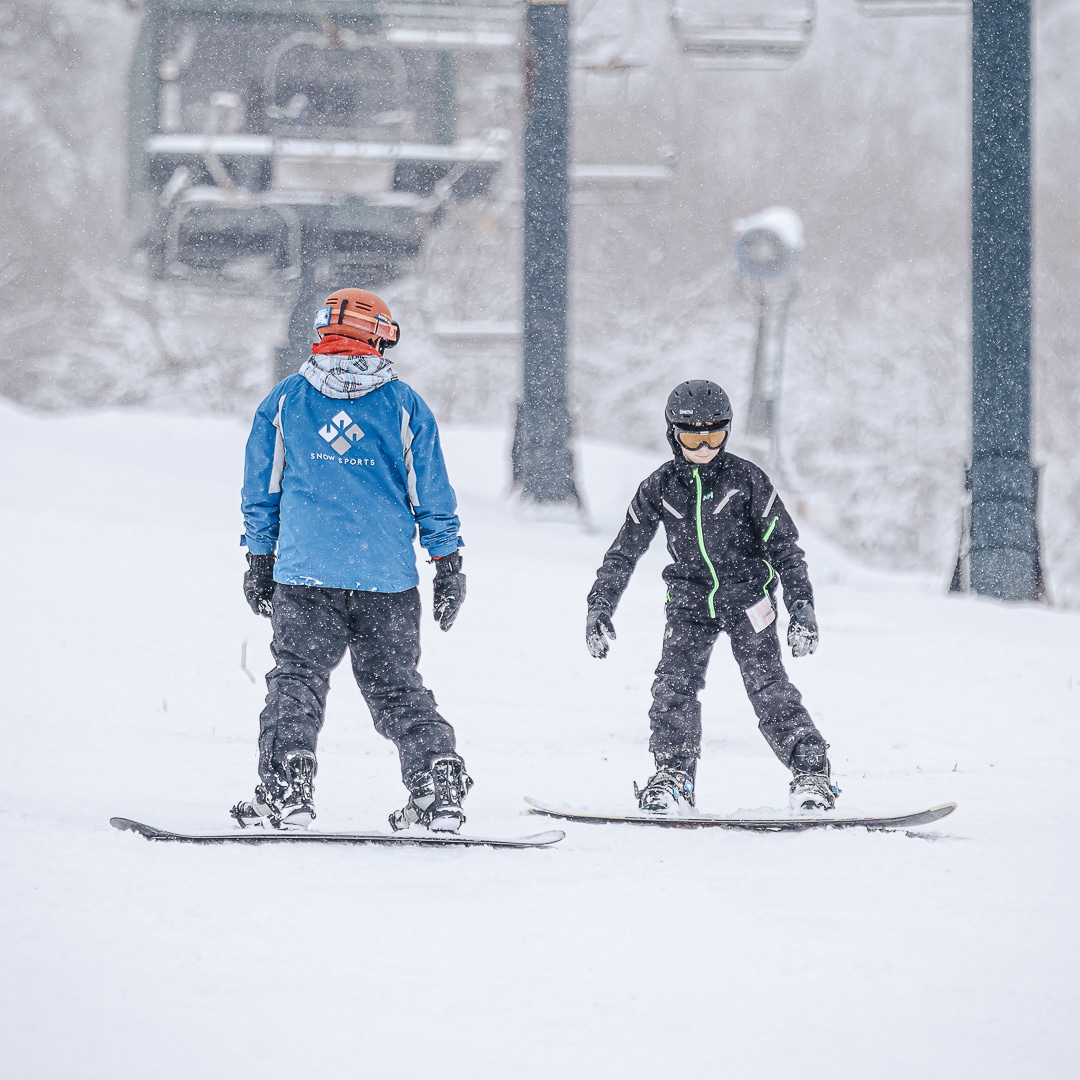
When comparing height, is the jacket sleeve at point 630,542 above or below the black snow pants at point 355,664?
above

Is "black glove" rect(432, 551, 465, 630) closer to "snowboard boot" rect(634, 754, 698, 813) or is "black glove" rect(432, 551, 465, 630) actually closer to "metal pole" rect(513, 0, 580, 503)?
"snowboard boot" rect(634, 754, 698, 813)

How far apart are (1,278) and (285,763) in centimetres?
3497

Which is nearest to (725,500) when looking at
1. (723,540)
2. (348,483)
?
(723,540)

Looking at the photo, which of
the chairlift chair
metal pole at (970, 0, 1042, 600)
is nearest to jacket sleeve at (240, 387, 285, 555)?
metal pole at (970, 0, 1042, 600)

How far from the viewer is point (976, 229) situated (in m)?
10.2

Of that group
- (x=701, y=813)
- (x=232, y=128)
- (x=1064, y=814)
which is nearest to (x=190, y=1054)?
(x=701, y=813)

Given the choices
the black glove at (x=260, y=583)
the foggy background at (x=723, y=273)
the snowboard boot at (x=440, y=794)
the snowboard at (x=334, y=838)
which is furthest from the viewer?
the foggy background at (x=723, y=273)

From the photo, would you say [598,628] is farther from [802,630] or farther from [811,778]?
[811,778]

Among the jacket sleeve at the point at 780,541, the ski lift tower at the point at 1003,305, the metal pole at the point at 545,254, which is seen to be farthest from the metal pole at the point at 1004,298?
the jacket sleeve at the point at 780,541

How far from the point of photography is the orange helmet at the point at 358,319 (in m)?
3.84

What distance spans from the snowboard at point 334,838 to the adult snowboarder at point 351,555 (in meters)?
0.06

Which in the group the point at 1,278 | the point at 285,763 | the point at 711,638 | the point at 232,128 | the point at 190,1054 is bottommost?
the point at 190,1054

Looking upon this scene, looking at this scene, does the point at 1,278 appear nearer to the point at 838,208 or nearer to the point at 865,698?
the point at 838,208

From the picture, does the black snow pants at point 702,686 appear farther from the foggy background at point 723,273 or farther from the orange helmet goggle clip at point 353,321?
the foggy background at point 723,273
